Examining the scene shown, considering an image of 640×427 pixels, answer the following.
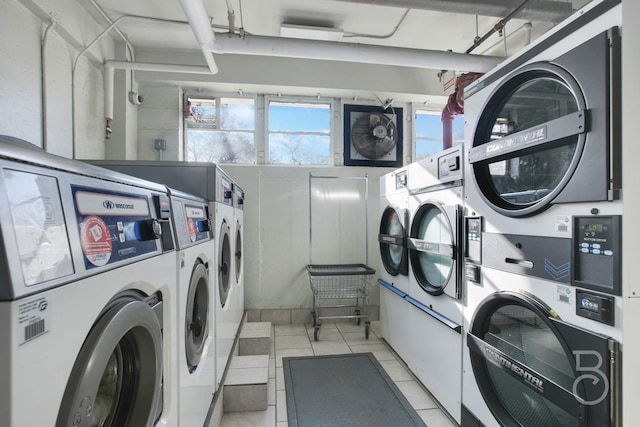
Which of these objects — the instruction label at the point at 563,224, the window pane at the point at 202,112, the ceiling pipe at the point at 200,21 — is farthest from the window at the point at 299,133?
the instruction label at the point at 563,224

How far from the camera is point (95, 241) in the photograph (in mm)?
642

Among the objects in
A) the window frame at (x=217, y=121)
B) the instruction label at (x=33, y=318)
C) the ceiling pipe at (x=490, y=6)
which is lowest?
the instruction label at (x=33, y=318)

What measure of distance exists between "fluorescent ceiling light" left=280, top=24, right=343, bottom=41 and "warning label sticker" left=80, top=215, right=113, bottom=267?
8.55ft

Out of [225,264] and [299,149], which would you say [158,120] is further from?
[225,264]

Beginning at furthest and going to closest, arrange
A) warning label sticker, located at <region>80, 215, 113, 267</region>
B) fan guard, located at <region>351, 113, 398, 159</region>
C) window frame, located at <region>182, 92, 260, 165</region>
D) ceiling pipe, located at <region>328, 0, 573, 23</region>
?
fan guard, located at <region>351, 113, 398, 159</region>, window frame, located at <region>182, 92, 260, 165</region>, ceiling pipe, located at <region>328, 0, 573, 23</region>, warning label sticker, located at <region>80, 215, 113, 267</region>

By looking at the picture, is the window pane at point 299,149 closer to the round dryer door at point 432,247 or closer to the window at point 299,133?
the window at point 299,133

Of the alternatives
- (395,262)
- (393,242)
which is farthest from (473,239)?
(395,262)

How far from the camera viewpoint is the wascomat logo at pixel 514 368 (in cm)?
118

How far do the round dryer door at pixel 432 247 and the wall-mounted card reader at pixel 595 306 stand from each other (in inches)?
29.5

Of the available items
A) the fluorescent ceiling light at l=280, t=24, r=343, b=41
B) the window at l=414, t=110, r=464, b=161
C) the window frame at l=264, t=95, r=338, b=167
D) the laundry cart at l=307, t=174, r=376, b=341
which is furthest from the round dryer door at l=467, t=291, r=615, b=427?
the window at l=414, t=110, r=464, b=161

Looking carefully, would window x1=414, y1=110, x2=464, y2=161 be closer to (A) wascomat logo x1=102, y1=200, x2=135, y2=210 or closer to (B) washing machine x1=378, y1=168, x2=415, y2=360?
(B) washing machine x1=378, y1=168, x2=415, y2=360

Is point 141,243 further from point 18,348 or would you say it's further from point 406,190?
point 406,190

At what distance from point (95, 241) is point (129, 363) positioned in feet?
1.49

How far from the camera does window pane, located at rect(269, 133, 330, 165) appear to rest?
3.67 m
